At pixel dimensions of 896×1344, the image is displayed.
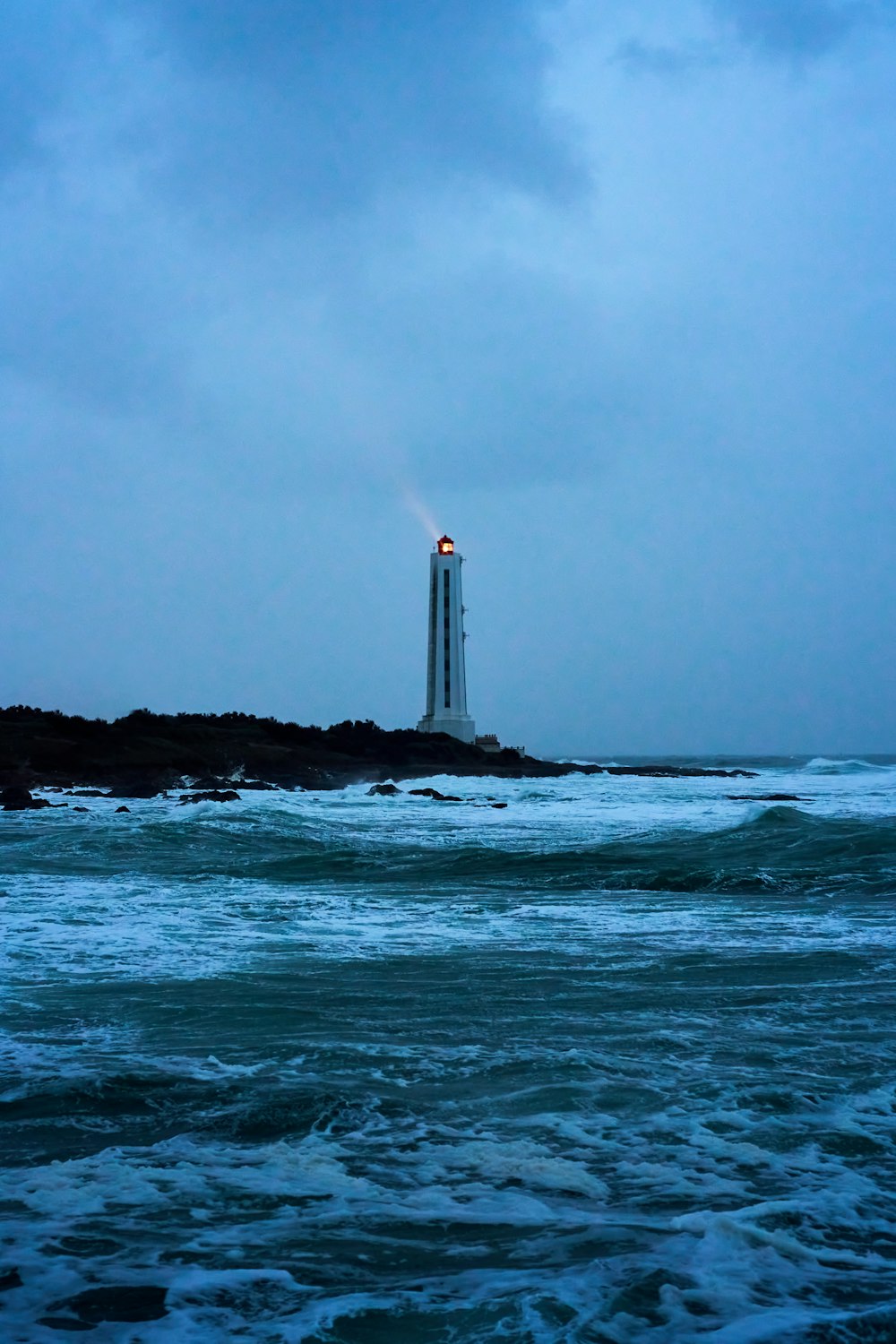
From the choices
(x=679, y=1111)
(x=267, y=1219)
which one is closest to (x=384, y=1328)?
(x=267, y=1219)

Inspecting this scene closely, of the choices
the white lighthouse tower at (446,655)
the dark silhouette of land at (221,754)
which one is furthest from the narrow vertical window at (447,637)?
the dark silhouette of land at (221,754)

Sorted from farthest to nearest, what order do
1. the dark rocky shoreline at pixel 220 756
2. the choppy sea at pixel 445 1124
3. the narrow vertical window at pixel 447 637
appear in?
the narrow vertical window at pixel 447 637 < the dark rocky shoreline at pixel 220 756 < the choppy sea at pixel 445 1124

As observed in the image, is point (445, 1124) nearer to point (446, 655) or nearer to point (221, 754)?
point (221, 754)

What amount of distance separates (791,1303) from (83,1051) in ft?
11.4

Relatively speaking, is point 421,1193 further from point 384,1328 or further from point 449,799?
point 449,799

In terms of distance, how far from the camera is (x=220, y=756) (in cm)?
3422

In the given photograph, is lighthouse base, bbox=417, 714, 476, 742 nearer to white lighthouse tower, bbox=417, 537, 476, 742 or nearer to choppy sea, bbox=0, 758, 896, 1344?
white lighthouse tower, bbox=417, 537, 476, 742

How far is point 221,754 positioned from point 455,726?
12849 mm

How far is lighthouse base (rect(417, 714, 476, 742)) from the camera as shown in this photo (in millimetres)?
44750

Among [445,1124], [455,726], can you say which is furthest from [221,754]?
[445,1124]

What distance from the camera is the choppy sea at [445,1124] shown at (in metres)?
2.77

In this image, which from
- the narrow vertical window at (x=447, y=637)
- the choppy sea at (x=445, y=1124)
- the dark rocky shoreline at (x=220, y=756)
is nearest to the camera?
the choppy sea at (x=445, y=1124)

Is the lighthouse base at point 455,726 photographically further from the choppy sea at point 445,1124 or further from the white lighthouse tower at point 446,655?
the choppy sea at point 445,1124

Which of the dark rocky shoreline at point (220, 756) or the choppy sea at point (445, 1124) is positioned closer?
the choppy sea at point (445, 1124)
